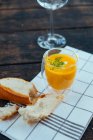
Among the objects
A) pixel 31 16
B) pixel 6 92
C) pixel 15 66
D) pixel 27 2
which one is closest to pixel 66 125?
pixel 6 92

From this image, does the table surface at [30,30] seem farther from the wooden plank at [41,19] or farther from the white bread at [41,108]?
the white bread at [41,108]

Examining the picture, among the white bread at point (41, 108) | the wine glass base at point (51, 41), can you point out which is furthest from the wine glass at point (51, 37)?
the white bread at point (41, 108)

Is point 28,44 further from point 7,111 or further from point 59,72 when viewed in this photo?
point 7,111

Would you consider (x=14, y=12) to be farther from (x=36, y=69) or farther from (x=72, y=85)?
(x=72, y=85)

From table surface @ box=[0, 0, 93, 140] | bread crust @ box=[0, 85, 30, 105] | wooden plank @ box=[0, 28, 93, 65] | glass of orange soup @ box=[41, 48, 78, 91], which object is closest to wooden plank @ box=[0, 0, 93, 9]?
table surface @ box=[0, 0, 93, 140]

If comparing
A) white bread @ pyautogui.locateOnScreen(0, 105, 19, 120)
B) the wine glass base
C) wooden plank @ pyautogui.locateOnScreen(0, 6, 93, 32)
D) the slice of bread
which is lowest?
the wine glass base

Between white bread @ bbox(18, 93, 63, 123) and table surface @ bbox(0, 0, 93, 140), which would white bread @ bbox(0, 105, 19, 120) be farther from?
table surface @ bbox(0, 0, 93, 140)
